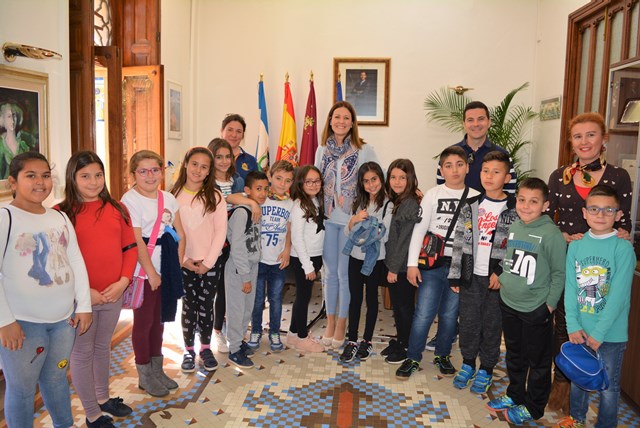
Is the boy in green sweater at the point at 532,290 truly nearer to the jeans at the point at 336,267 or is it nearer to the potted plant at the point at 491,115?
the jeans at the point at 336,267

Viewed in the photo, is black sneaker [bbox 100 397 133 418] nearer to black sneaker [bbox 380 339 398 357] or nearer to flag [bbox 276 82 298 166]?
black sneaker [bbox 380 339 398 357]

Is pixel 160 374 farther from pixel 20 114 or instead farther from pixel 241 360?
pixel 20 114

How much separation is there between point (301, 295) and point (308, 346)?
35 cm

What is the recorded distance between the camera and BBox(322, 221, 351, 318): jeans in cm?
304

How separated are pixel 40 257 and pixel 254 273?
1342 millimetres

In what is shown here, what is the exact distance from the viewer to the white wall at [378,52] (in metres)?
5.40

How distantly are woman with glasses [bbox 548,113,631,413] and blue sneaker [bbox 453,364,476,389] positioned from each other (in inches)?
17.5

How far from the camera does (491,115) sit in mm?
5191

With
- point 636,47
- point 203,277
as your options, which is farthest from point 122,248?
point 636,47

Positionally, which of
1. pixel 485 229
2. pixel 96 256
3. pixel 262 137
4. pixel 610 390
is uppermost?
pixel 262 137

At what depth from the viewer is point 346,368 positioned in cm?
292

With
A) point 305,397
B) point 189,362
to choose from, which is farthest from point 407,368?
point 189,362

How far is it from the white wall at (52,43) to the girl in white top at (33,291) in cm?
111

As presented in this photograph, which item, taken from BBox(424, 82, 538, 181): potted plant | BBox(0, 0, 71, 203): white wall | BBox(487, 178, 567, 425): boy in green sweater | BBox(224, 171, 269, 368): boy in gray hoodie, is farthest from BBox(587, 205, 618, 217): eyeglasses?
BBox(424, 82, 538, 181): potted plant
